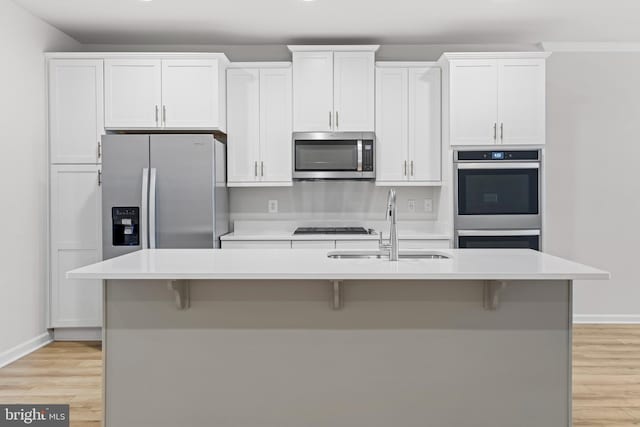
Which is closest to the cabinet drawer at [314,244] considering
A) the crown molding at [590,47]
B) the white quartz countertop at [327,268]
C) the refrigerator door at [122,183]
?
the refrigerator door at [122,183]

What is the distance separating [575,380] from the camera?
3.29 m

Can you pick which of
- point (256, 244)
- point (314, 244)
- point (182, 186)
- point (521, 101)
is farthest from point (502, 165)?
point (182, 186)

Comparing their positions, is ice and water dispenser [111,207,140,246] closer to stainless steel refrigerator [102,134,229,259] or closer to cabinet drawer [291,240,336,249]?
stainless steel refrigerator [102,134,229,259]

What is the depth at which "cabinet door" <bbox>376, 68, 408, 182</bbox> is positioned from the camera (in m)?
4.34

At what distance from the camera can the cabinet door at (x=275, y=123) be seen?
4.34m

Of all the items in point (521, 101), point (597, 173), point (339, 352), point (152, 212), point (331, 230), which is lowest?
point (339, 352)

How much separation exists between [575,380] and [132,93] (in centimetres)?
388

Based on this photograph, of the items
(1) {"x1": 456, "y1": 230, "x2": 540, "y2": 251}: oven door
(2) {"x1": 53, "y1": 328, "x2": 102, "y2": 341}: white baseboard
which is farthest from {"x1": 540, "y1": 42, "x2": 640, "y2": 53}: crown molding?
(2) {"x1": 53, "y1": 328, "x2": 102, "y2": 341}: white baseboard

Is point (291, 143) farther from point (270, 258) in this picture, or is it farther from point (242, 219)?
point (270, 258)

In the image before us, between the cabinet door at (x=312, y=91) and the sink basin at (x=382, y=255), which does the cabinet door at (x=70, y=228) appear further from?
the sink basin at (x=382, y=255)

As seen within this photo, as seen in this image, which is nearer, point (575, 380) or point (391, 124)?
point (575, 380)

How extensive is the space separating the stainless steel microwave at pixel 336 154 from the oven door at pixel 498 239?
0.95 metres

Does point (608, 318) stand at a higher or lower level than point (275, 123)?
lower

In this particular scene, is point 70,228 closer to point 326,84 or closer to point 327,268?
point 326,84
